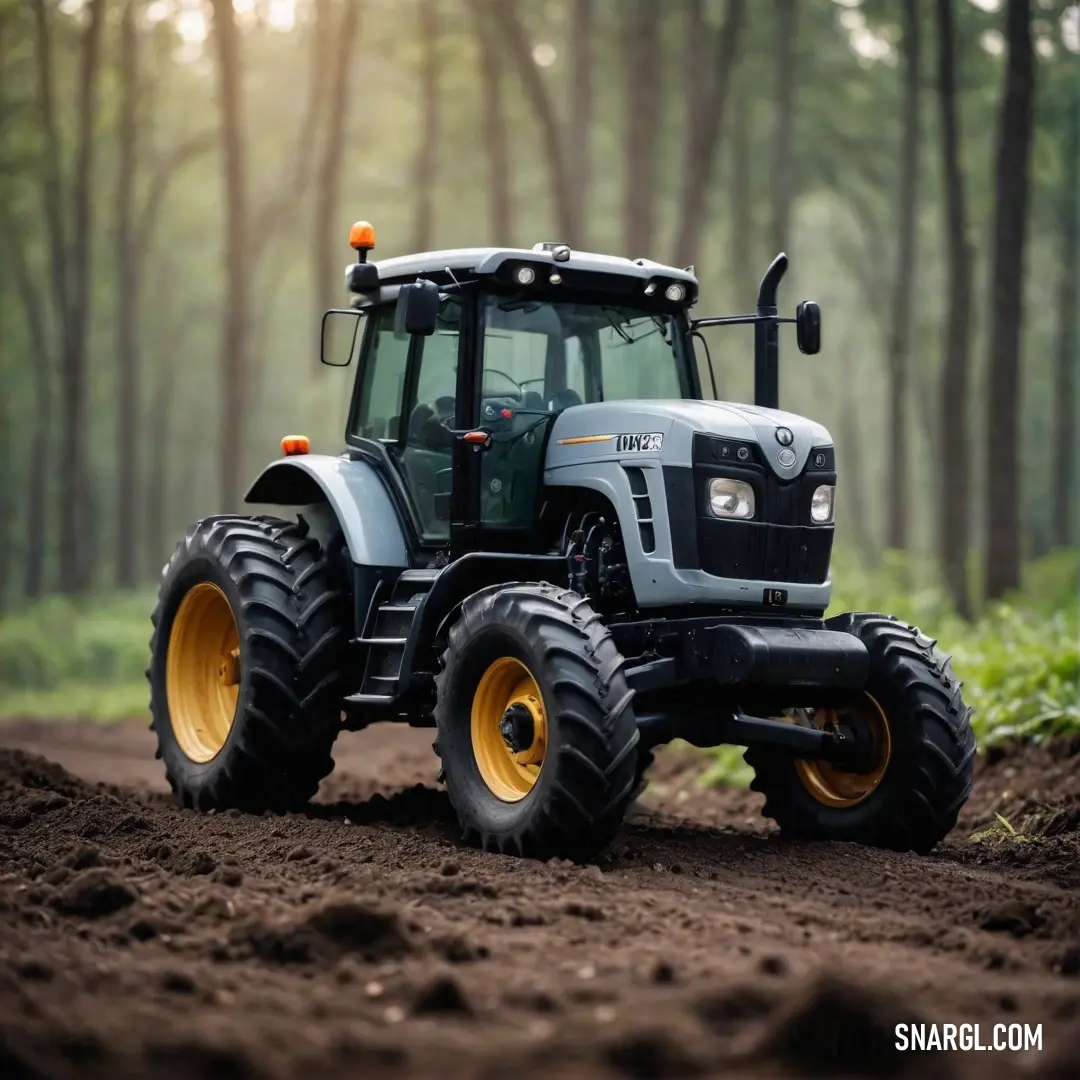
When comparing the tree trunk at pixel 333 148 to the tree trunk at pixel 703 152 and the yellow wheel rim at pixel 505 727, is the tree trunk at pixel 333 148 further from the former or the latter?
the yellow wheel rim at pixel 505 727

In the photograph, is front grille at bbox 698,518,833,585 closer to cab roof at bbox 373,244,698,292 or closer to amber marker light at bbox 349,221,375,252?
cab roof at bbox 373,244,698,292

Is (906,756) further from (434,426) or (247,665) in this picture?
(247,665)

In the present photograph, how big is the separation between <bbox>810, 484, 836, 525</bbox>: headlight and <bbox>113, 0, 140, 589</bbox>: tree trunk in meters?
25.4

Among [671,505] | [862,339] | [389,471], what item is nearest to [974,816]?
[671,505]

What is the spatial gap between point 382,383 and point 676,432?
7.58ft

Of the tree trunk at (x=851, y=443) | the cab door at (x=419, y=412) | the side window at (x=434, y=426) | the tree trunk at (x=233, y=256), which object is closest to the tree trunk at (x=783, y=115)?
the tree trunk at (x=233, y=256)

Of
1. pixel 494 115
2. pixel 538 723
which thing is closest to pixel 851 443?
pixel 494 115

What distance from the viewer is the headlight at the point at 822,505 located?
8.44m

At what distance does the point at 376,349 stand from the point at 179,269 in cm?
3697

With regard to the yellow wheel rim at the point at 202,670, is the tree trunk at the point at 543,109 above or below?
above

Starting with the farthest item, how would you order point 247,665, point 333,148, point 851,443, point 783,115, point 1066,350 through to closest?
1. point 851,443
2. point 1066,350
3. point 783,115
4. point 333,148
5. point 247,665

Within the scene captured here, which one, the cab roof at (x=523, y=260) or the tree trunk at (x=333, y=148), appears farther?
the tree trunk at (x=333, y=148)

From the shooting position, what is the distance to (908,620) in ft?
58.2

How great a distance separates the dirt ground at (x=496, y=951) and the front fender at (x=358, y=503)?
4.94ft
